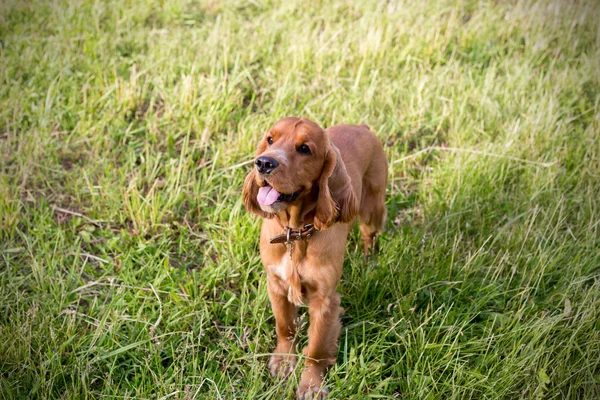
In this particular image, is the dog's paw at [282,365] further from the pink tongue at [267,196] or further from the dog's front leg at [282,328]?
the pink tongue at [267,196]

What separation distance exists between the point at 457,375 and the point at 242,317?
46.5 inches

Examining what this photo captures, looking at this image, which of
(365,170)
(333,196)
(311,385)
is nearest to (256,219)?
(365,170)

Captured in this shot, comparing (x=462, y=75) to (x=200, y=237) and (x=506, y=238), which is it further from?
(x=200, y=237)

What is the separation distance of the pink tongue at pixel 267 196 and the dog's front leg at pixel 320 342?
2.06ft

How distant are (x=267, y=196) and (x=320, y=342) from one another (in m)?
0.87

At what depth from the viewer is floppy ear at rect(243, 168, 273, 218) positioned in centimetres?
269

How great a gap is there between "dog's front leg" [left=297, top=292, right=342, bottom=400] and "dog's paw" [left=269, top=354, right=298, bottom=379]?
0.28ft

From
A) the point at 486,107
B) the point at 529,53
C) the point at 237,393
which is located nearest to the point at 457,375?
the point at 237,393

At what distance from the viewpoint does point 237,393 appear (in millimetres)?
2740

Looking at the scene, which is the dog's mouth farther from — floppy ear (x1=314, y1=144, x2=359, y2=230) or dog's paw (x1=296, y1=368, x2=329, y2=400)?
dog's paw (x1=296, y1=368, x2=329, y2=400)

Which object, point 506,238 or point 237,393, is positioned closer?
point 237,393

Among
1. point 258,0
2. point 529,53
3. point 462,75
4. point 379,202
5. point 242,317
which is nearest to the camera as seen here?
point 242,317

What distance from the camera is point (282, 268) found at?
278 centimetres

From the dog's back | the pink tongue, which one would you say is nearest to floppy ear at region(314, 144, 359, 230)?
the pink tongue
